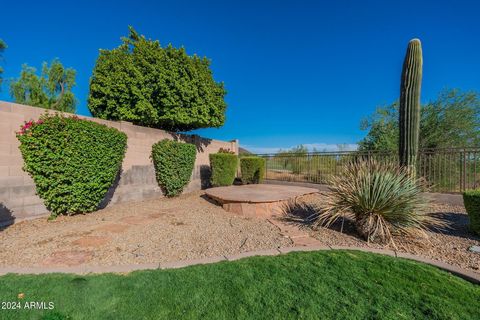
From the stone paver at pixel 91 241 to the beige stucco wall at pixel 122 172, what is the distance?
196cm

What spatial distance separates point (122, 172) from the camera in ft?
20.5

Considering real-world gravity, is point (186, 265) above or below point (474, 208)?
below

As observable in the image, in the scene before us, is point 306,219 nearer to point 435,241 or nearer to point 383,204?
point 383,204

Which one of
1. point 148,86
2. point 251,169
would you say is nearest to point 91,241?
point 148,86

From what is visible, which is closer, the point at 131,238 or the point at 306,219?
the point at 131,238

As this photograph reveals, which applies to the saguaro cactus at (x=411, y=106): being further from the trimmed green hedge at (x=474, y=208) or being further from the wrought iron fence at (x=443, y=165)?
the trimmed green hedge at (x=474, y=208)

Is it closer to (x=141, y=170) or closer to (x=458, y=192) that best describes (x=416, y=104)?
(x=458, y=192)

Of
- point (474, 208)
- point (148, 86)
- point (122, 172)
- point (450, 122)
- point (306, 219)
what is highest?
point (148, 86)

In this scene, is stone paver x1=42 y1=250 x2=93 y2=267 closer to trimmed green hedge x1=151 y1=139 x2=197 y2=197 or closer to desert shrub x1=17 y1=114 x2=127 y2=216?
desert shrub x1=17 y1=114 x2=127 y2=216

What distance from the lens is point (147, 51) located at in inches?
320

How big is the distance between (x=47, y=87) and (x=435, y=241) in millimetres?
17466

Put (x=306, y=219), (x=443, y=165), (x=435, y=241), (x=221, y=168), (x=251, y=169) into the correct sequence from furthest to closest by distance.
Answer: (x=251, y=169) < (x=221, y=168) < (x=443, y=165) < (x=306, y=219) < (x=435, y=241)

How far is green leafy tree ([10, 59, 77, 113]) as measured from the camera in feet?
39.3

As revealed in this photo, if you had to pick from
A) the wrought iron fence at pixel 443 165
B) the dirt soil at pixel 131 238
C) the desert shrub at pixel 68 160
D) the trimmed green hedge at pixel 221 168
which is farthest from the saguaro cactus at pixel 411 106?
the desert shrub at pixel 68 160
